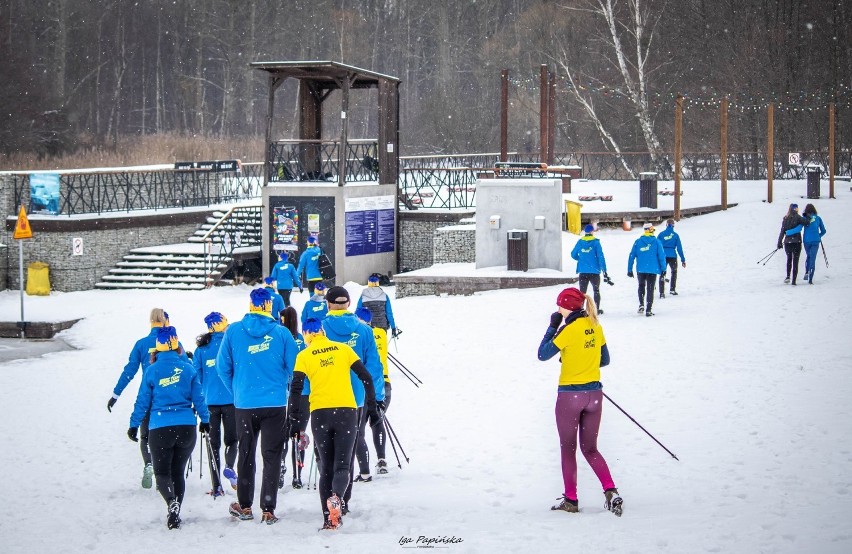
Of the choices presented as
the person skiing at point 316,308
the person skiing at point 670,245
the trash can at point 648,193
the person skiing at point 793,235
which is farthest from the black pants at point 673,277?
the trash can at point 648,193

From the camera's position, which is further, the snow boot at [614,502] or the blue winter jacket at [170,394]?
the blue winter jacket at [170,394]

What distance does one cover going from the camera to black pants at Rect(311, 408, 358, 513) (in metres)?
7.63

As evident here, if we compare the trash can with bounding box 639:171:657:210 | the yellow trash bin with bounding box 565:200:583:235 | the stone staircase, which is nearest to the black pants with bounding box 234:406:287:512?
the stone staircase

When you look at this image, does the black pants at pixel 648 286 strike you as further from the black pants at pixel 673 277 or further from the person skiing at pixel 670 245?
the black pants at pixel 673 277

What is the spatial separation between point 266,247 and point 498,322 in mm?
9764

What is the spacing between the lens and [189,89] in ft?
202

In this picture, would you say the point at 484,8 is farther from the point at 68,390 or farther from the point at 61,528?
the point at 61,528

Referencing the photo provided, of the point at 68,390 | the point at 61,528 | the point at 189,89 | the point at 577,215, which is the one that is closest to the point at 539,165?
the point at 577,215

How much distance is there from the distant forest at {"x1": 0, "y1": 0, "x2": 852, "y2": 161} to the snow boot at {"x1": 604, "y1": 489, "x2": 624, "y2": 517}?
3425cm

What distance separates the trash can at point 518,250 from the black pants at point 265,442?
13875mm

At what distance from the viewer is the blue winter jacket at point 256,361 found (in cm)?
784

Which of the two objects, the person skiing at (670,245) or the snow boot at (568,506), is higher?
the person skiing at (670,245)

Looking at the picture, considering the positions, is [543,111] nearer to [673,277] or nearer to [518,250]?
[518,250]

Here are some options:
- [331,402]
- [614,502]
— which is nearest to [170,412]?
[331,402]
